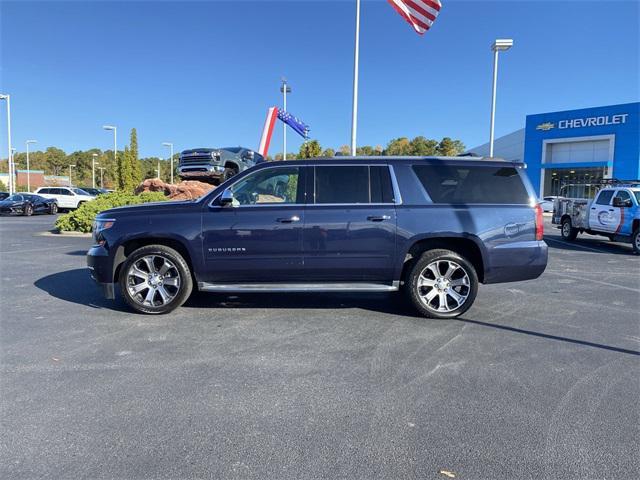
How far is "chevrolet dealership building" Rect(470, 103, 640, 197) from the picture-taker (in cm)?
3594

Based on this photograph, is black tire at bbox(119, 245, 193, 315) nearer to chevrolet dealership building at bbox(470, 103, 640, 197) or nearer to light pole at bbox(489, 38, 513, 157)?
light pole at bbox(489, 38, 513, 157)

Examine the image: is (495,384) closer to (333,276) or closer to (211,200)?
(333,276)

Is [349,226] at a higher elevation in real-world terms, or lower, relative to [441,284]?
higher

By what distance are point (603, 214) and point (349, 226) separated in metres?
11.5

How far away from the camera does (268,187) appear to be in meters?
5.73

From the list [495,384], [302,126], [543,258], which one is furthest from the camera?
[302,126]

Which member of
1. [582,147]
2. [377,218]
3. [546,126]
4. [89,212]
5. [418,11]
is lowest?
[89,212]

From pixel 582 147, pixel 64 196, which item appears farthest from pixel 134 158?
pixel 582 147

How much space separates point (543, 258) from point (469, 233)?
1.00m

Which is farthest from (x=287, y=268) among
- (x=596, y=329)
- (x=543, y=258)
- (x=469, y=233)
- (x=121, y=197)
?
(x=121, y=197)

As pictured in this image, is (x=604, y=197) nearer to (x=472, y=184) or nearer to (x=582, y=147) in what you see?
(x=472, y=184)

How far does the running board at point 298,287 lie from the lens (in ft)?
18.1

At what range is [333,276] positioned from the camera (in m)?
5.65

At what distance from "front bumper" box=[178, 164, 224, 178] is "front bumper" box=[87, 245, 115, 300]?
10.1 meters
